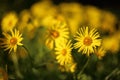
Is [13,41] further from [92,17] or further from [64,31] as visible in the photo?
[92,17]

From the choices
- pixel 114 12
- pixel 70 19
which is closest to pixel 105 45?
pixel 70 19

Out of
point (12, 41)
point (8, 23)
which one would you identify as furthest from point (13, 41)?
point (8, 23)

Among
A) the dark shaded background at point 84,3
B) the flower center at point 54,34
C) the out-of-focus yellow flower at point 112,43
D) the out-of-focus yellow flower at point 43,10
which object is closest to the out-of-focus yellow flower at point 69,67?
the flower center at point 54,34

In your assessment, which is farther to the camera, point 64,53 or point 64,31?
point 64,31

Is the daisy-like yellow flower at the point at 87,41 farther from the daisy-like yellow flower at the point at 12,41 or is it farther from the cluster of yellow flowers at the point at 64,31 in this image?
the daisy-like yellow flower at the point at 12,41

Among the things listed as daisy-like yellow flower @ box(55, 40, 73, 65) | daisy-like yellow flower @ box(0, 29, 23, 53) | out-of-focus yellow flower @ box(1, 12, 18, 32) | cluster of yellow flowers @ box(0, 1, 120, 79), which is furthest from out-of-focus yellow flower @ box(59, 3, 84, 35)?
daisy-like yellow flower @ box(0, 29, 23, 53)

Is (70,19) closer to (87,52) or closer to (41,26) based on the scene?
(41,26)

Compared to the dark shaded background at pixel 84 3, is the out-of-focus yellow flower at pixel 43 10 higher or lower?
lower
